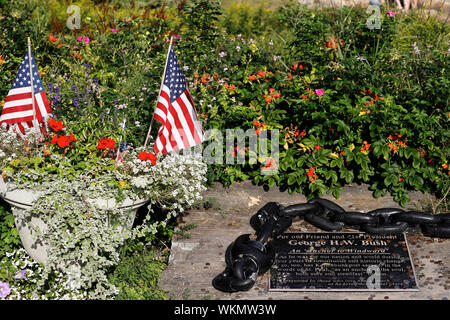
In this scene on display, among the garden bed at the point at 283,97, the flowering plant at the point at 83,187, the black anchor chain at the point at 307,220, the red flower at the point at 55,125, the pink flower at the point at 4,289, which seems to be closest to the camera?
the pink flower at the point at 4,289

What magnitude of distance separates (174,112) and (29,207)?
143 cm

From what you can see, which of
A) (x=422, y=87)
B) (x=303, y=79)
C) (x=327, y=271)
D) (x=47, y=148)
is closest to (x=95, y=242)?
(x=47, y=148)

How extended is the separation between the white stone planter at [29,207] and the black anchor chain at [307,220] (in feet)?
3.06

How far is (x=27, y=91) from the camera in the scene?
4.67 m

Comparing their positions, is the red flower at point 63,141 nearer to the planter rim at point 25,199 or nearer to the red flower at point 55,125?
the red flower at point 55,125

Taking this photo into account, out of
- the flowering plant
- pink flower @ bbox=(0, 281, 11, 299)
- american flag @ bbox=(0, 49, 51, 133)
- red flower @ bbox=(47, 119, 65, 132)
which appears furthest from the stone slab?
american flag @ bbox=(0, 49, 51, 133)

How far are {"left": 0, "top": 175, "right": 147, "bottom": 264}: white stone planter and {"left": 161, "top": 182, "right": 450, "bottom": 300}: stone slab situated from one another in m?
→ 0.65

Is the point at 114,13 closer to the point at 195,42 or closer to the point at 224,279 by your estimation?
the point at 195,42

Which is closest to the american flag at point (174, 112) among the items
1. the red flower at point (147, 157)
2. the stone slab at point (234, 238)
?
the red flower at point (147, 157)

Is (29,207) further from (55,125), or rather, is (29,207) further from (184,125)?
(184,125)

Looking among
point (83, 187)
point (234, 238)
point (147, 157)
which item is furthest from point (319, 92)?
point (83, 187)

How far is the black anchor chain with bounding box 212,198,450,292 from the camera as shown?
14.8ft

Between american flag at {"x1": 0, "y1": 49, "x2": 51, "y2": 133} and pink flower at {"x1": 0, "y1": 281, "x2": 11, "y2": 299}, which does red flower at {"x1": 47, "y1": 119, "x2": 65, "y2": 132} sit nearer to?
american flag at {"x1": 0, "y1": 49, "x2": 51, "y2": 133}

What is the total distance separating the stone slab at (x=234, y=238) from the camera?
4.40 m
